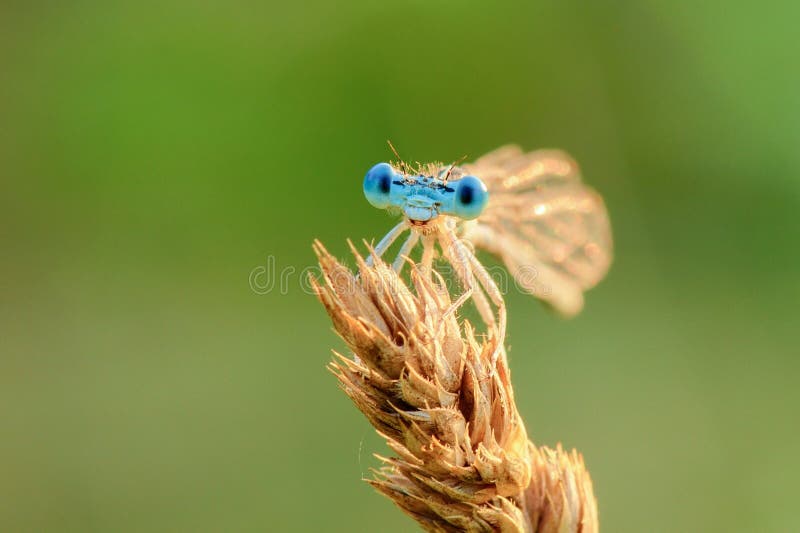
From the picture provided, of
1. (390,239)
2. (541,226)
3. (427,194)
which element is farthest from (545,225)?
(427,194)

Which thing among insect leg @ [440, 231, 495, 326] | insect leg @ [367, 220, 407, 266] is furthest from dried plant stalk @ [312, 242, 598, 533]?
insect leg @ [367, 220, 407, 266]

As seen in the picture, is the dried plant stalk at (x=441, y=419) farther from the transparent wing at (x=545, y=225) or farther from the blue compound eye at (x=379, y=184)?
the transparent wing at (x=545, y=225)

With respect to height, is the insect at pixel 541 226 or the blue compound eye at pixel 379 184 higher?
the insect at pixel 541 226

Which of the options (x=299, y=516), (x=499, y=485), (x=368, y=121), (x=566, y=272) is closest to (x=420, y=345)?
(x=499, y=485)

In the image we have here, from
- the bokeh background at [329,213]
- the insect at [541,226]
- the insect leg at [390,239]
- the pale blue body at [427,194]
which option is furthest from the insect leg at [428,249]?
the bokeh background at [329,213]

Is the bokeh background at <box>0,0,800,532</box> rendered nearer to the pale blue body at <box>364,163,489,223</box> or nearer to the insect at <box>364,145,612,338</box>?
the insect at <box>364,145,612,338</box>

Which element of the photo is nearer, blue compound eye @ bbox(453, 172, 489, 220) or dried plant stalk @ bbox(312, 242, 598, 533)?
dried plant stalk @ bbox(312, 242, 598, 533)

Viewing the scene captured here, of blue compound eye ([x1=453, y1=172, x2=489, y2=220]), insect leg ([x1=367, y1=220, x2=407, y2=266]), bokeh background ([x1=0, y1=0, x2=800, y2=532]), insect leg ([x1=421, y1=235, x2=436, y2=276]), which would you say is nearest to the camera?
blue compound eye ([x1=453, y1=172, x2=489, y2=220])
